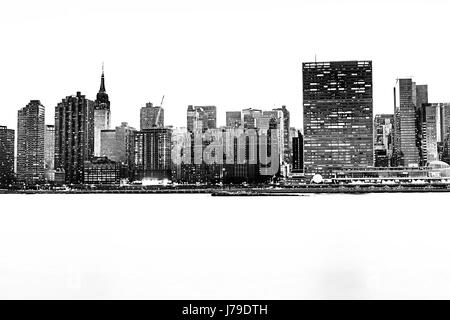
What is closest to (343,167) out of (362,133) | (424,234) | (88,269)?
(362,133)

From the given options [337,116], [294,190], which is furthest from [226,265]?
[337,116]

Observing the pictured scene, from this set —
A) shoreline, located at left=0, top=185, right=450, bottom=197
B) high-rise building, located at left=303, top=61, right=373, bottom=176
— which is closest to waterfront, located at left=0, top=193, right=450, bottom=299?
shoreline, located at left=0, top=185, right=450, bottom=197

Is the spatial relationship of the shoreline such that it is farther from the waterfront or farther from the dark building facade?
the waterfront

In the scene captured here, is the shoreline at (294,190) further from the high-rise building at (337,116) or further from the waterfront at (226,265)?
the waterfront at (226,265)

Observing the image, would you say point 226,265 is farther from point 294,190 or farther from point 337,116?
point 337,116

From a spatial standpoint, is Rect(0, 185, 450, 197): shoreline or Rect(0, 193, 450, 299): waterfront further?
Rect(0, 185, 450, 197): shoreline

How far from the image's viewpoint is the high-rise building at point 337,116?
458 feet

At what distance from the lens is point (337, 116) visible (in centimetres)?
14938

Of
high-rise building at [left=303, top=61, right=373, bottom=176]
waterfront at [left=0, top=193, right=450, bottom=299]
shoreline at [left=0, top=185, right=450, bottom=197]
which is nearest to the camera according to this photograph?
waterfront at [left=0, top=193, right=450, bottom=299]

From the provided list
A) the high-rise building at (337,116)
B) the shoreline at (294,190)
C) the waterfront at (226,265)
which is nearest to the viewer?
the waterfront at (226,265)

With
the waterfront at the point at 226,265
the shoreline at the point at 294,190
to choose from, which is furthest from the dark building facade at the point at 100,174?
the waterfront at the point at 226,265

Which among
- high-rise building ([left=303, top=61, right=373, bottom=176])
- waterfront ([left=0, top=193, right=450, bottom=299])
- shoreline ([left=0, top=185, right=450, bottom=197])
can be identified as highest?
high-rise building ([left=303, top=61, right=373, bottom=176])

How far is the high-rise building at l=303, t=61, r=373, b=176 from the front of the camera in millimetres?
139500

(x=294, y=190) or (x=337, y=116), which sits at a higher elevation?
(x=337, y=116)
